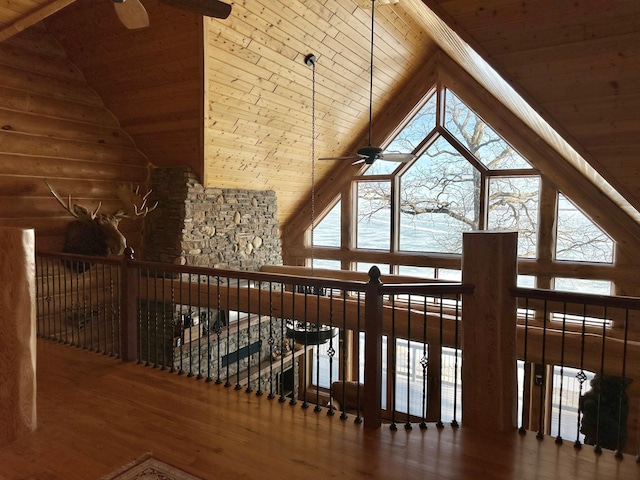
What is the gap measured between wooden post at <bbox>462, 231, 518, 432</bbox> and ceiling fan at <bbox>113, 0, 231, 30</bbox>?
2.26 meters

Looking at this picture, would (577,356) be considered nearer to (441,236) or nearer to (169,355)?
(441,236)

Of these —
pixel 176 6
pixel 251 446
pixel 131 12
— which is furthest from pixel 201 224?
pixel 251 446

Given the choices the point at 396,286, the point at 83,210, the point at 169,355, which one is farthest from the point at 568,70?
the point at 169,355

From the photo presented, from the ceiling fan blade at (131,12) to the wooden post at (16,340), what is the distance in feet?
5.26

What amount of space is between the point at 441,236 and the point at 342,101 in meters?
3.17

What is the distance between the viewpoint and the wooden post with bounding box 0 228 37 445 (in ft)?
9.39

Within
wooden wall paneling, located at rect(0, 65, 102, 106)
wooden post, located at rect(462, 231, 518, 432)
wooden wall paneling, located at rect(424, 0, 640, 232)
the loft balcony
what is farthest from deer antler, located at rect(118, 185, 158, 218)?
wooden post, located at rect(462, 231, 518, 432)

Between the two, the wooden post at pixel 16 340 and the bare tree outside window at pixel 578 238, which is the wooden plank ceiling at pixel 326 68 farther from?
the wooden post at pixel 16 340

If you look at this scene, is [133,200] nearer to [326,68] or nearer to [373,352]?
[326,68]

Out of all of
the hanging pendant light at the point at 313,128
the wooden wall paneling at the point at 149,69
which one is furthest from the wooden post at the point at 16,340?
the hanging pendant light at the point at 313,128

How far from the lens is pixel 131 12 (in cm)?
289

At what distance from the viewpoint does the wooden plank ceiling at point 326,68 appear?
3.37m

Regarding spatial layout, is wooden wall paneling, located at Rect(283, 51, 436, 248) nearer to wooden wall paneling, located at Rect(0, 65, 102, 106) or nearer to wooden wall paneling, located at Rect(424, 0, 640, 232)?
wooden wall paneling, located at Rect(424, 0, 640, 232)

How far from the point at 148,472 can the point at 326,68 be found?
5.65m
